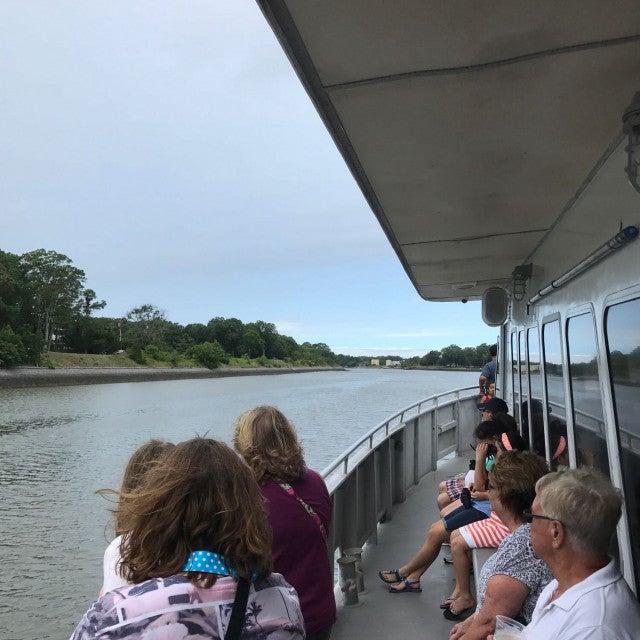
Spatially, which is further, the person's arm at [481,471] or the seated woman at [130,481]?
the person's arm at [481,471]

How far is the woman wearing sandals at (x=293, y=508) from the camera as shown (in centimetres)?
218

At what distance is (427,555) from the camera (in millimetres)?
3750

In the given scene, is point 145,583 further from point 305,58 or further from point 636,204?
point 636,204

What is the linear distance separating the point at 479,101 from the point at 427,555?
288cm

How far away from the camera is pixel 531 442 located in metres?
4.48

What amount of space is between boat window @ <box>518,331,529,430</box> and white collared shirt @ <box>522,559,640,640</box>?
10.9ft

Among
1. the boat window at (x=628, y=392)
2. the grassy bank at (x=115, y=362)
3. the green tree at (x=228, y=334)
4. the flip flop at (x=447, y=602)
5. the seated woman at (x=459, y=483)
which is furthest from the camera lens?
the green tree at (x=228, y=334)

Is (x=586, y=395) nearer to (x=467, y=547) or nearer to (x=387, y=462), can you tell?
(x=467, y=547)

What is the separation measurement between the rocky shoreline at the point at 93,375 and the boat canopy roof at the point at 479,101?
51.0 metres

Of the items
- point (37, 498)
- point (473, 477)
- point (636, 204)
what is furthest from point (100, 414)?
point (636, 204)

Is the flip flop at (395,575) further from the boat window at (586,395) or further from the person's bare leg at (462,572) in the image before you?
the boat window at (586,395)

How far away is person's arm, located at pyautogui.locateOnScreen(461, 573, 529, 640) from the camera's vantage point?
2.27 m

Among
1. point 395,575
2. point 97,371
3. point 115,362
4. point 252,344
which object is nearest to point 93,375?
point 97,371

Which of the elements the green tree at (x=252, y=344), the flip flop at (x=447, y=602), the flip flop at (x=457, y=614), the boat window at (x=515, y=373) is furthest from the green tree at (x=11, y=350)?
the green tree at (x=252, y=344)
